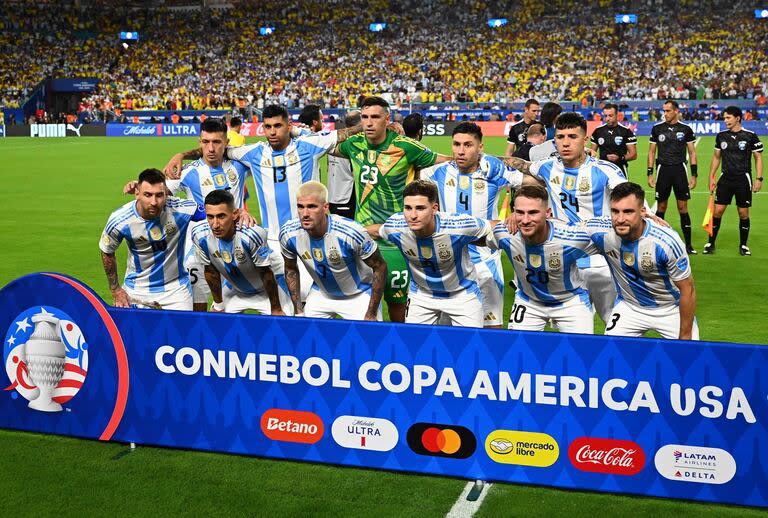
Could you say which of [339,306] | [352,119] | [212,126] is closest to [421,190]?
[339,306]

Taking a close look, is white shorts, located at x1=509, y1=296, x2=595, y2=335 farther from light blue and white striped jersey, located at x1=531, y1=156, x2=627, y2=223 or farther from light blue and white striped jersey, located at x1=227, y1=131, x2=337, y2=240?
light blue and white striped jersey, located at x1=227, y1=131, x2=337, y2=240

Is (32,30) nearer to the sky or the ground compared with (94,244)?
nearer to the sky

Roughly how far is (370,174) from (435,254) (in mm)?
1967

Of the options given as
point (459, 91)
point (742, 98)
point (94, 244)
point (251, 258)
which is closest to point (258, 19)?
point (459, 91)

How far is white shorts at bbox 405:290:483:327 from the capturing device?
7016mm

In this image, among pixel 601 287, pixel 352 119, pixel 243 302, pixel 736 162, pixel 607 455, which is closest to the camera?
pixel 607 455

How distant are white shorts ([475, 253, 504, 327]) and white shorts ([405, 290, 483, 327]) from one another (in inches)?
25.6

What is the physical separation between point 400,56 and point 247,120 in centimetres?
1515

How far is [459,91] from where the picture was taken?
51.0 meters

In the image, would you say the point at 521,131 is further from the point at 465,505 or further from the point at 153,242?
the point at 465,505

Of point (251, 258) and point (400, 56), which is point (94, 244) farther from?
point (400, 56)

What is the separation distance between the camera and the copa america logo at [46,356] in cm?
602

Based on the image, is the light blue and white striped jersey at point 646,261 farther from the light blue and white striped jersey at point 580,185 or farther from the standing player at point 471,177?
the light blue and white striped jersey at point 580,185

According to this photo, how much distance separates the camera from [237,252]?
7258mm
